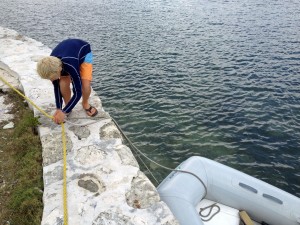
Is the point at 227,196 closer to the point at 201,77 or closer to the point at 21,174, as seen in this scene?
the point at 21,174

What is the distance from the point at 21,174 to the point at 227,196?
Result: 4.38 meters

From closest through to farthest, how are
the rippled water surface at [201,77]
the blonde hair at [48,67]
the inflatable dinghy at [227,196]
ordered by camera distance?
1. the blonde hair at [48,67]
2. the inflatable dinghy at [227,196]
3. the rippled water surface at [201,77]

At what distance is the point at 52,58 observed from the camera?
18.1 ft

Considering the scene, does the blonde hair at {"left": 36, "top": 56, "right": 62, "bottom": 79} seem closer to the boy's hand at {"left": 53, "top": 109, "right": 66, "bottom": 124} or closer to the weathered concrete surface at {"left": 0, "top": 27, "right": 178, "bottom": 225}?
the boy's hand at {"left": 53, "top": 109, "right": 66, "bottom": 124}

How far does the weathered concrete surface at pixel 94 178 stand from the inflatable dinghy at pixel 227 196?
1.01 m

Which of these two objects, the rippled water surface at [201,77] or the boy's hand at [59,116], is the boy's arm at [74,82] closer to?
the boy's hand at [59,116]

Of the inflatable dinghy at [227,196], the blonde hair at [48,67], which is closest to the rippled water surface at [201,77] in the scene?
the inflatable dinghy at [227,196]

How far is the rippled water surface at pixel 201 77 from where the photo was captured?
32.8 feet

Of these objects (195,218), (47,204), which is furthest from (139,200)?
(47,204)

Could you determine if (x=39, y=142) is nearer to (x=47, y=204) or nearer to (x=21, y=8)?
(x=47, y=204)

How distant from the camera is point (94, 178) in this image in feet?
17.5

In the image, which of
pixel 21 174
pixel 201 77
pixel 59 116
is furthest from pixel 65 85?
pixel 201 77

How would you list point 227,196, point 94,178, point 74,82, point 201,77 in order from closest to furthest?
point 94,178
point 74,82
point 227,196
point 201,77

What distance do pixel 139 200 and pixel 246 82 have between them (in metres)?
10.8
